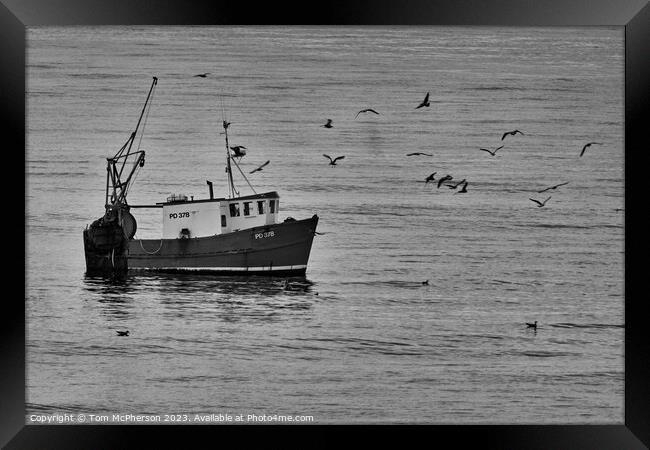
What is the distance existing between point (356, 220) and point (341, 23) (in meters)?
1.08

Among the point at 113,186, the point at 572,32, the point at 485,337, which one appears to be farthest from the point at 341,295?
the point at 572,32

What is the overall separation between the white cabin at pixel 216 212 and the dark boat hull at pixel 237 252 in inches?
2.6

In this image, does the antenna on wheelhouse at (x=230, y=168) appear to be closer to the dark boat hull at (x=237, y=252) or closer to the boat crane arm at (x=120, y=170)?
the dark boat hull at (x=237, y=252)

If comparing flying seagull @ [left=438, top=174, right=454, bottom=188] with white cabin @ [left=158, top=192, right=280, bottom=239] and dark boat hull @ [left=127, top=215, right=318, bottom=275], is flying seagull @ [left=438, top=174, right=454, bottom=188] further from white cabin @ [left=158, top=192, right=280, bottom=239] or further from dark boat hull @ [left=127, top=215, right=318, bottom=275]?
white cabin @ [left=158, top=192, right=280, bottom=239]

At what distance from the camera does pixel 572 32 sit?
5.26m

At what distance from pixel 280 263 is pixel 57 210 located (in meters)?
1.26

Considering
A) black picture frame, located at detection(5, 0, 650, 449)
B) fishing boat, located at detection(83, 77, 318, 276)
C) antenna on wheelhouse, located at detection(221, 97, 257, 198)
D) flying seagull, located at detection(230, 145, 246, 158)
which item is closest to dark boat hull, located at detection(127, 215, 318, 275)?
fishing boat, located at detection(83, 77, 318, 276)

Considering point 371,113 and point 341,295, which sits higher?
point 371,113

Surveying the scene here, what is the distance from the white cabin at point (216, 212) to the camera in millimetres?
5250

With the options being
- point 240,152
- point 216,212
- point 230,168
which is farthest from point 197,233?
point 240,152

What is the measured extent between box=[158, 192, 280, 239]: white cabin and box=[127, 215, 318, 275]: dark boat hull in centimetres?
7

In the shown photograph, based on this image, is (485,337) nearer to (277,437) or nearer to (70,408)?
(277,437)

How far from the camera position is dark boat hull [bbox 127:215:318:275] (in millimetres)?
5199
